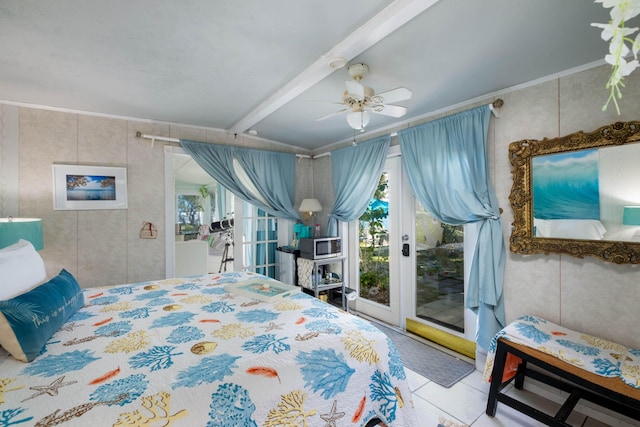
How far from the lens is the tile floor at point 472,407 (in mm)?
1943

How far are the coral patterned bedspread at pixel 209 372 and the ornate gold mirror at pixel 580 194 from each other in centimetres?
165

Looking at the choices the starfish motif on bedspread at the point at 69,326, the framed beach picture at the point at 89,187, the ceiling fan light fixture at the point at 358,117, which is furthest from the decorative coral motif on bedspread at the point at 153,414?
the framed beach picture at the point at 89,187

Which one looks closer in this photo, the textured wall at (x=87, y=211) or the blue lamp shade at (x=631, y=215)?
the blue lamp shade at (x=631, y=215)

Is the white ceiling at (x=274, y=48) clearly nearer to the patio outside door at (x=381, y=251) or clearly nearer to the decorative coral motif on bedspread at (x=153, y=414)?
the patio outside door at (x=381, y=251)

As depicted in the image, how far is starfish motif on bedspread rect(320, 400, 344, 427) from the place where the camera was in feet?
3.72

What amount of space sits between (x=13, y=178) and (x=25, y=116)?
60 cm

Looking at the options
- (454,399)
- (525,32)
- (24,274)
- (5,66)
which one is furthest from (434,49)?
(5,66)

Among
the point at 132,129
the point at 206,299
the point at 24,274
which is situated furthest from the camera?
the point at 132,129

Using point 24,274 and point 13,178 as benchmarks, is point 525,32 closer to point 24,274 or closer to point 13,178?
point 24,274

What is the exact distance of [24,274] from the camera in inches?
63.8

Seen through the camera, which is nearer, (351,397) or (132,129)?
(351,397)

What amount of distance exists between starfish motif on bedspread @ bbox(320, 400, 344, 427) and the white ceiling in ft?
6.22

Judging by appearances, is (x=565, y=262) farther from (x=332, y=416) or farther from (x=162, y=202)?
(x=162, y=202)

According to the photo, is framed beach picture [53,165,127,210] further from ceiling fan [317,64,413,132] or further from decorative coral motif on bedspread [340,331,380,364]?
decorative coral motif on bedspread [340,331,380,364]
